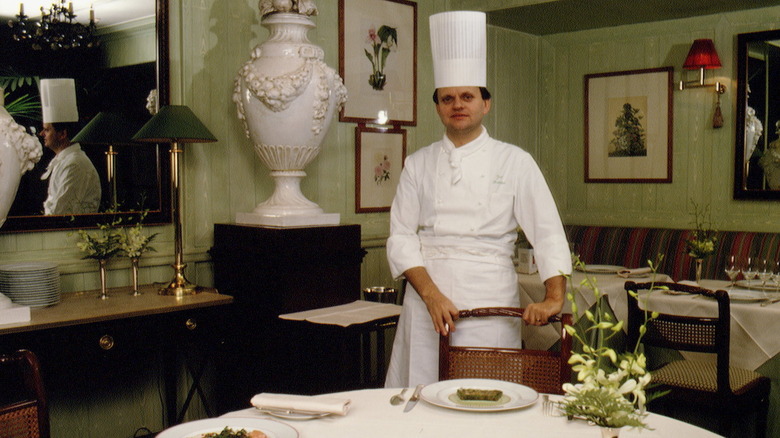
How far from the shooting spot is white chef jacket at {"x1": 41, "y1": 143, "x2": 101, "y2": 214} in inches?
120

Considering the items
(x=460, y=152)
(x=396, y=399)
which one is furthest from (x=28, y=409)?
(x=460, y=152)

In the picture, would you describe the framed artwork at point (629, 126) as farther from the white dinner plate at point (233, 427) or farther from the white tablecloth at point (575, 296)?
the white dinner plate at point (233, 427)

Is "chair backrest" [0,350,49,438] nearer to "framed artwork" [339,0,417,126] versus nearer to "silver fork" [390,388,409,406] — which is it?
"silver fork" [390,388,409,406]

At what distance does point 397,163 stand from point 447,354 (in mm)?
2623

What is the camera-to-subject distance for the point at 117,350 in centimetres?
271

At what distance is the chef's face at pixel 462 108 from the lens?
2.43m

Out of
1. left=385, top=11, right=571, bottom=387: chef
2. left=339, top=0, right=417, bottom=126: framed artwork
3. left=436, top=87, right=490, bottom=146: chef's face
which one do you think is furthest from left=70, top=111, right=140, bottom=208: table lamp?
left=436, top=87, right=490, bottom=146: chef's face

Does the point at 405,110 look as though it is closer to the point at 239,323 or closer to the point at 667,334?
the point at 239,323

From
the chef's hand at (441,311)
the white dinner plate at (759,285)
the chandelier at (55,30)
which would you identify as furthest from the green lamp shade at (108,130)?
the white dinner plate at (759,285)

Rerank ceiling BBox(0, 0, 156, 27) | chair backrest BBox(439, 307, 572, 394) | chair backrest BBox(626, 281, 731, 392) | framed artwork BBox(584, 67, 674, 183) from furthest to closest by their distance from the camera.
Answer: framed artwork BBox(584, 67, 674, 183)
ceiling BBox(0, 0, 156, 27)
chair backrest BBox(626, 281, 731, 392)
chair backrest BBox(439, 307, 572, 394)

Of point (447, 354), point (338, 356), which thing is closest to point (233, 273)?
point (338, 356)

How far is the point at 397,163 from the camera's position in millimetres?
4586

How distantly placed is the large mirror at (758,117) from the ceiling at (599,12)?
0.26m

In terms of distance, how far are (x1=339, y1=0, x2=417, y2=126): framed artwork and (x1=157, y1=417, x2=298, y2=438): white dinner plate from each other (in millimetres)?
2896
